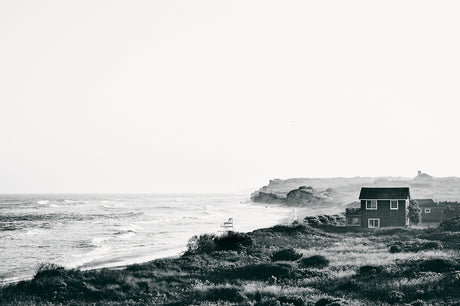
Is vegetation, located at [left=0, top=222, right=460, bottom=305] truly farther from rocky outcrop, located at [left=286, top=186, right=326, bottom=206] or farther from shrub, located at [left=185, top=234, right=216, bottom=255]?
rocky outcrop, located at [left=286, top=186, right=326, bottom=206]

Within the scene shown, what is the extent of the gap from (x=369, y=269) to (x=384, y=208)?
114 feet

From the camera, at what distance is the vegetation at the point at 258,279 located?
2791cm

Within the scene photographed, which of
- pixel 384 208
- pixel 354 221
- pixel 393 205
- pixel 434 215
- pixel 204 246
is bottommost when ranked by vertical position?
pixel 204 246

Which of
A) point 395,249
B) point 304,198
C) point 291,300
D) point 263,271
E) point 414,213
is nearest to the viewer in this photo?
point 291,300

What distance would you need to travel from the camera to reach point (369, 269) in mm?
34688

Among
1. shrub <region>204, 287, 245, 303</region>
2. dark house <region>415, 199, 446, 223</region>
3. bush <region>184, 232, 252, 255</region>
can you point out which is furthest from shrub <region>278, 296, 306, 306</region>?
dark house <region>415, 199, 446, 223</region>

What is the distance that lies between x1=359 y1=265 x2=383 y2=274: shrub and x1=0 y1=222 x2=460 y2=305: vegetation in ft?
0.20

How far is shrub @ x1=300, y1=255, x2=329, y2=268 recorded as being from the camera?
1501 inches

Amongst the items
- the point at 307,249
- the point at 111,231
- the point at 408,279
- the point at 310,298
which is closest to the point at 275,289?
the point at 310,298

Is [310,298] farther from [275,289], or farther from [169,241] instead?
[169,241]

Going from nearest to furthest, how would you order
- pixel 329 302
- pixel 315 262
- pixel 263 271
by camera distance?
pixel 329 302 < pixel 263 271 < pixel 315 262

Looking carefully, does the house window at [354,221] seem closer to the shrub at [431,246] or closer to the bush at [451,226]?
the bush at [451,226]

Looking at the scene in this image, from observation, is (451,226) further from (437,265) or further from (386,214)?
(437,265)

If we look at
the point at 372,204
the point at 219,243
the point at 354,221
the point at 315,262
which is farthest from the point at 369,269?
the point at 354,221
